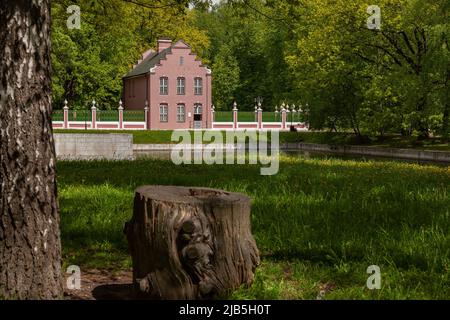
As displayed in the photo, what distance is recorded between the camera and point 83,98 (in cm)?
5969

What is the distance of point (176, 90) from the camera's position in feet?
199

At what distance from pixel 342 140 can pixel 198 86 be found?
2244 centimetres

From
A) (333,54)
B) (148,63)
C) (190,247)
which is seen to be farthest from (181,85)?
(190,247)

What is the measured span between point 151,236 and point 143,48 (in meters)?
68.6

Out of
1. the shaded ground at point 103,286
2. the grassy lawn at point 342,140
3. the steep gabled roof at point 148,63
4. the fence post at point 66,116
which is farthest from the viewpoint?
the steep gabled roof at point 148,63

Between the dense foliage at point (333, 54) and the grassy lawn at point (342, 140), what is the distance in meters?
0.81

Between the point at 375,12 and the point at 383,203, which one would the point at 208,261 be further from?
the point at 375,12

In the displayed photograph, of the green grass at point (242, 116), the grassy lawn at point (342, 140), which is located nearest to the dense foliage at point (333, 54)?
the grassy lawn at point (342, 140)

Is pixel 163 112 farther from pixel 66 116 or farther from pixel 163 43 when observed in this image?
A: pixel 66 116

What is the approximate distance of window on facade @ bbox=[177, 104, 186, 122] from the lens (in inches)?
2389

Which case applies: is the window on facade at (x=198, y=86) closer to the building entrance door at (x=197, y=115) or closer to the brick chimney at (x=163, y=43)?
the building entrance door at (x=197, y=115)

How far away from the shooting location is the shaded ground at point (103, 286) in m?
4.47

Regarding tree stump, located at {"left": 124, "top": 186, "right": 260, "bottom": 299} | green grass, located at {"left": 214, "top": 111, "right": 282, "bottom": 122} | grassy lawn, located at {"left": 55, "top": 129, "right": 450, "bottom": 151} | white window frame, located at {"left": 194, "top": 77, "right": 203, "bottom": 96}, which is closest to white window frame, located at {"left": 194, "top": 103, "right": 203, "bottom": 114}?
white window frame, located at {"left": 194, "top": 77, "right": 203, "bottom": 96}
